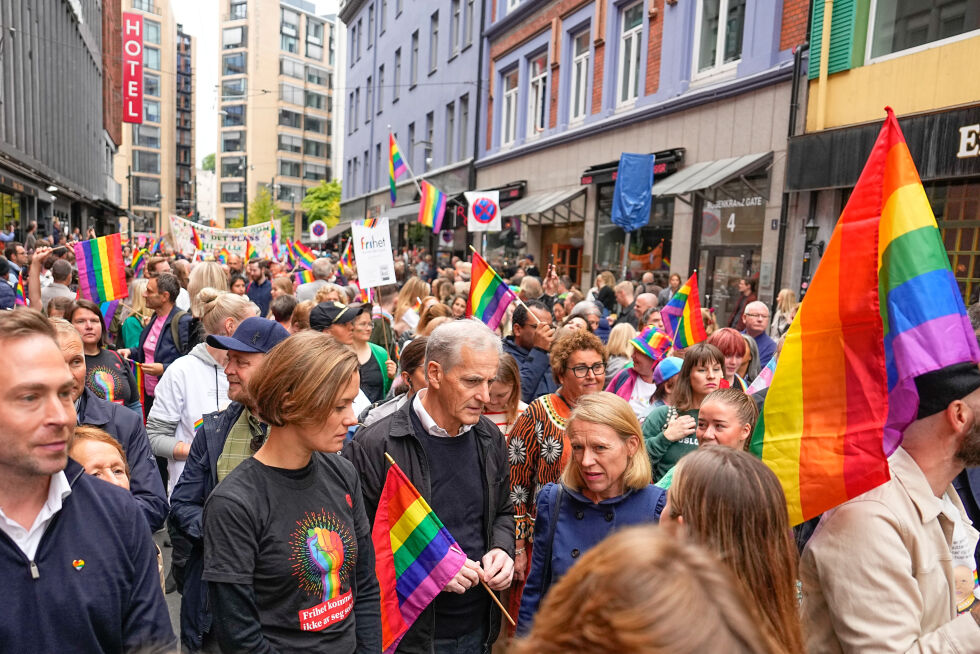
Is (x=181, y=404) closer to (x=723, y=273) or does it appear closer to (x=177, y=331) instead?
(x=177, y=331)

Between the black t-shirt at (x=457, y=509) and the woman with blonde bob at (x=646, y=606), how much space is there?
6.88 ft

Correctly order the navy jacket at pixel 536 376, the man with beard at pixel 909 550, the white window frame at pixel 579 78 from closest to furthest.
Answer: the man with beard at pixel 909 550 → the navy jacket at pixel 536 376 → the white window frame at pixel 579 78

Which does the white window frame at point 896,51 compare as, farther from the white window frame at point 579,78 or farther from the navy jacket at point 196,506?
the navy jacket at point 196,506

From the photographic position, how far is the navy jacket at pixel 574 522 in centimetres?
296

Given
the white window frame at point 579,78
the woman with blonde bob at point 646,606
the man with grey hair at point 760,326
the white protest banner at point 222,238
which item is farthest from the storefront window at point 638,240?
the woman with blonde bob at point 646,606

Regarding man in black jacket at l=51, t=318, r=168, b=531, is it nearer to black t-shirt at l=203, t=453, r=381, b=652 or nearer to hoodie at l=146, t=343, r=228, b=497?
hoodie at l=146, t=343, r=228, b=497

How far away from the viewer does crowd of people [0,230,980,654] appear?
5.85 feet

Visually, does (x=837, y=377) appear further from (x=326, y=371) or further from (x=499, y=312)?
(x=499, y=312)

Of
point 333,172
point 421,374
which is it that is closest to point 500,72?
point 421,374

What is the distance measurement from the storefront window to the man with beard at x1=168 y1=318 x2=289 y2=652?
12165 millimetres

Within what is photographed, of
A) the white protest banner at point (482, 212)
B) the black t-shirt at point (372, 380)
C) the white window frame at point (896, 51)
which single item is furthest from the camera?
the white protest banner at point (482, 212)

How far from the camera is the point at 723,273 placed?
13.0m

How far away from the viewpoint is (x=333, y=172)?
295 feet

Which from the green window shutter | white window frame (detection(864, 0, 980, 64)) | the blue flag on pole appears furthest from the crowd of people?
the green window shutter
